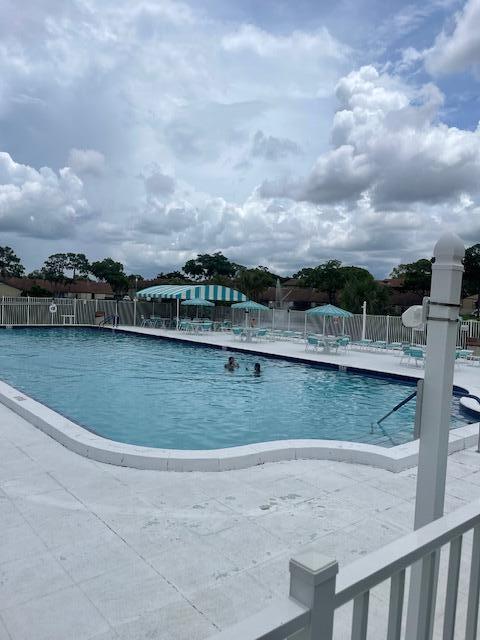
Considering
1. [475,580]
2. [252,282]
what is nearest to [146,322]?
[252,282]

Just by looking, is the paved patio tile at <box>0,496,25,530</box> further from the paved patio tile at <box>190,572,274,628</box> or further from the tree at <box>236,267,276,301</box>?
the tree at <box>236,267,276,301</box>

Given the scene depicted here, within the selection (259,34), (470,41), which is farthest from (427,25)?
(259,34)

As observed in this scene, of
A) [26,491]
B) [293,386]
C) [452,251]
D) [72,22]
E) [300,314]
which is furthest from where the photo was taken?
[300,314]

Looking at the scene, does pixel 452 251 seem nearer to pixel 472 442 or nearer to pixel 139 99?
pixel 472 442

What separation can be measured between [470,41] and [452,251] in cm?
658

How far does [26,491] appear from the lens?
428cm

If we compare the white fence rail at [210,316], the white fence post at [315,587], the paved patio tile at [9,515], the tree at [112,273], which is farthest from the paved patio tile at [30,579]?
the tree at [112,273]

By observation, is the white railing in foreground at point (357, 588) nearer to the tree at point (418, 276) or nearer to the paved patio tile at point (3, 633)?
the paved patio tile at point (3, 633)

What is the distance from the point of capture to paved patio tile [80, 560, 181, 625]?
8.79 ft

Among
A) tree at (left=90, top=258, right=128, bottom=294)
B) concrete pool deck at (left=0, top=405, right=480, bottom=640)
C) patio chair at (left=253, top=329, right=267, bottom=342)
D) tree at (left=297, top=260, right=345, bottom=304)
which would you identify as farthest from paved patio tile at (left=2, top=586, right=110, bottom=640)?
tree at (left=90, top=258, right=128, bottom=294)

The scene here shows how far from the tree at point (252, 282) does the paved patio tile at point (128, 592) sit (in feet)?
145

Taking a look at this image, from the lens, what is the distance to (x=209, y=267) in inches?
2798

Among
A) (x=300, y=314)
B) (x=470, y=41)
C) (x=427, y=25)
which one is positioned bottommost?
(x=300, y=314)

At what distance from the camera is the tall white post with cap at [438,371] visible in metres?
2.45
